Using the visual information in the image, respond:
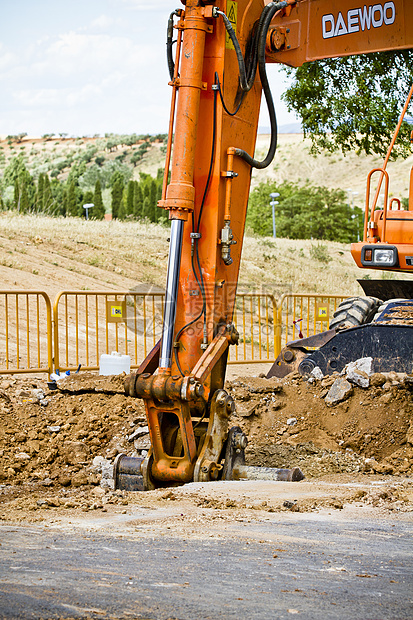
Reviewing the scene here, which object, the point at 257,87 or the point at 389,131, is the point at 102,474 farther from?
the point at 389,131

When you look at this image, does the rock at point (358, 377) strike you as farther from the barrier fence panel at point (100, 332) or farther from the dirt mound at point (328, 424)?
the barrier fence panel at point (100, 332)

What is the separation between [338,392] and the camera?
7340mm

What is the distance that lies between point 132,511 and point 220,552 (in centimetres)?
124

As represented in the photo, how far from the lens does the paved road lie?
2.55m

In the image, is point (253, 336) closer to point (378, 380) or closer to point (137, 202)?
point (378, 380)

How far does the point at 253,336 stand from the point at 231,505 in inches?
624

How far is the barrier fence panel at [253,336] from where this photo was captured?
41.3 ft

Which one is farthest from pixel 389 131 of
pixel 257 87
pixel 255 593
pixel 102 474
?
pixel 255 593

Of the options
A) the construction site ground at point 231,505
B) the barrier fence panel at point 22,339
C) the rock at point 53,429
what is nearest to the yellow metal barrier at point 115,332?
the barrier fence panel at point 22,339

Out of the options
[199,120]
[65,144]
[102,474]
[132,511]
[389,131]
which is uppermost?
[65,144]

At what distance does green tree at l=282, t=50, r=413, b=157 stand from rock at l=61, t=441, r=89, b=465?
12.3m

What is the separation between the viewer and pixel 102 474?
256 inches

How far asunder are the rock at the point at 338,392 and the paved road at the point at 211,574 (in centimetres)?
328

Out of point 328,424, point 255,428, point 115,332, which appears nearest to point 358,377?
point 328,424
